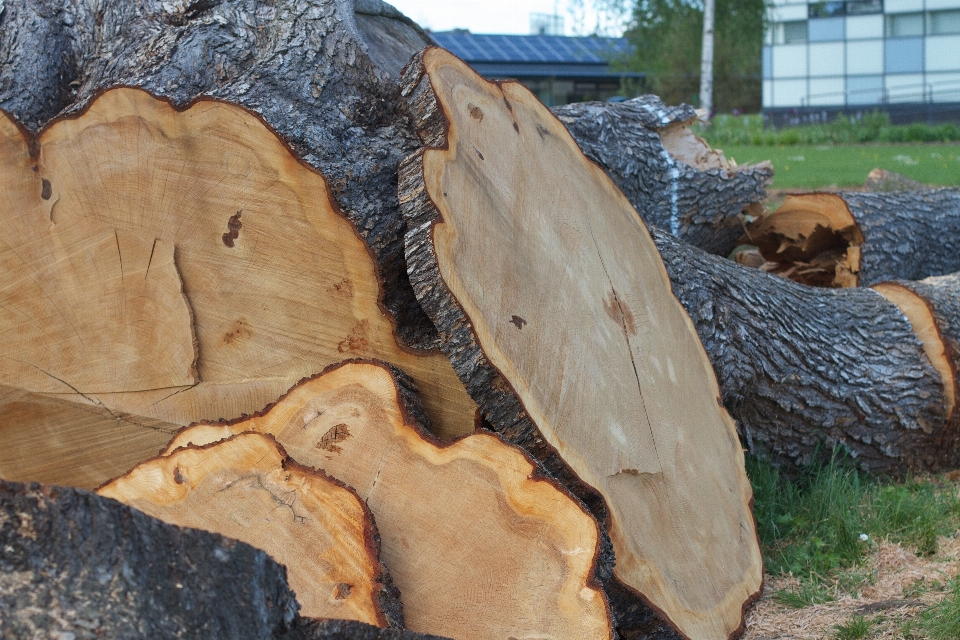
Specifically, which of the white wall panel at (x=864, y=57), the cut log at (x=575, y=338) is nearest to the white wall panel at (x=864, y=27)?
the white wall panel at (x=864, y=57)

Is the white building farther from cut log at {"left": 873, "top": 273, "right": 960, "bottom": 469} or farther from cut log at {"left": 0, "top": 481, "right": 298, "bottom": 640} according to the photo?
cut log at {"left": 0, "top": 481, "right": 298, "bottom": 640}

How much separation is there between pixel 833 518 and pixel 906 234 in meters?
2.34

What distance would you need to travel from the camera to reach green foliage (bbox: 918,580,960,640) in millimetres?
2330

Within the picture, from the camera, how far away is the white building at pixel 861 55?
2856 cm

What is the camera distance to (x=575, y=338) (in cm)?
247

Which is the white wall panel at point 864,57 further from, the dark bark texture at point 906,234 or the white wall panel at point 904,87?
the dark bark texture at point 906,234

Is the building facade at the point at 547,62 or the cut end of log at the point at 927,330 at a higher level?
the building facade at the point at 547,62

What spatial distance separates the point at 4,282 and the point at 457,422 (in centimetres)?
136

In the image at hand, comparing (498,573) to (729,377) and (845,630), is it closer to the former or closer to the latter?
(845,630)

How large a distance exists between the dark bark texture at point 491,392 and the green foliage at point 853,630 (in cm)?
49

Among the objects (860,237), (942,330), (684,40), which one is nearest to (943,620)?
(942,330)

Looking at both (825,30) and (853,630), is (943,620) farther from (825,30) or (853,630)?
(825,30)

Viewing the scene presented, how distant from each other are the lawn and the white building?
1147cm

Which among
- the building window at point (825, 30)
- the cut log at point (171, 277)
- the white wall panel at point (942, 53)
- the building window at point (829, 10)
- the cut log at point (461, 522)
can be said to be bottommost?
the cut log at point (461, 522)
